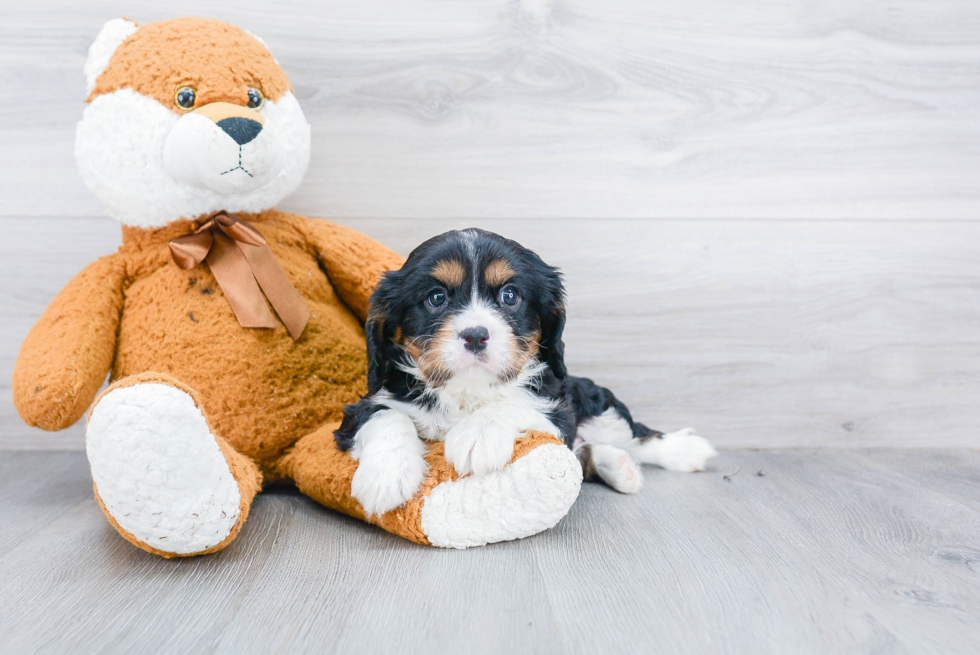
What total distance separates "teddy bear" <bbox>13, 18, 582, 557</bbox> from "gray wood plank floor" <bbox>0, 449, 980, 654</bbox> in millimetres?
100

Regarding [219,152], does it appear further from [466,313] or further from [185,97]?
[466,313]

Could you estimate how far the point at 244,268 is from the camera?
5.75 feet

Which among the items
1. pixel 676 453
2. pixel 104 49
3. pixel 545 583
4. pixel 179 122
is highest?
pixel 104 49

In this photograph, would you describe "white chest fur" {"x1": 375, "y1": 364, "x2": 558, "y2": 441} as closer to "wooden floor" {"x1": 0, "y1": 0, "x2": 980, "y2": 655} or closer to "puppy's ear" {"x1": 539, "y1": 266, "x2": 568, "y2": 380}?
"puppy's ear" {"x1": 539, "y1": 266, "x2": 568, "y2": 380}

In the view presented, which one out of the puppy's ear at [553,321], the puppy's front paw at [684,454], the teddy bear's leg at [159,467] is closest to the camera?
the teddy bear's leg at [159,467]

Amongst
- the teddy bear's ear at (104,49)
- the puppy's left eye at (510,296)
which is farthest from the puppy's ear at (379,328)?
the teddy bear's ear at (104,49)

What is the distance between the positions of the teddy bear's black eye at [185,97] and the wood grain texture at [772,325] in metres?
0.73

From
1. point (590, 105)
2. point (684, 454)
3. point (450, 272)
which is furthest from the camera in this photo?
point (590, 105)

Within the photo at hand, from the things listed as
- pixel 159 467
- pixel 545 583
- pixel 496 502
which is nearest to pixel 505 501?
pixel 496 502

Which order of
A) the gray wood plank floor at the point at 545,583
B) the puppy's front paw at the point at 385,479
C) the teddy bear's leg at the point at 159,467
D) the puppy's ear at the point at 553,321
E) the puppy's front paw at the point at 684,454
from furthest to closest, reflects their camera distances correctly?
the puppy's front paw at the point at 684,454, the puppy's ear at the point at 553,321, the puppy's front paw at the point at 385,479, the teddy bear's leg at the point at 159,467, the gray wood plank floor at the point at 545,583

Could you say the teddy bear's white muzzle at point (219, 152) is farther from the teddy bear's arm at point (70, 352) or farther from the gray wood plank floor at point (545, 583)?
the gray wood plank floor at point (545, 583)

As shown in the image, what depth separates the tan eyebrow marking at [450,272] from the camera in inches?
60.7

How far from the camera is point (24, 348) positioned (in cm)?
162

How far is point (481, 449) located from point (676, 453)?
0.90 metres
